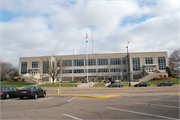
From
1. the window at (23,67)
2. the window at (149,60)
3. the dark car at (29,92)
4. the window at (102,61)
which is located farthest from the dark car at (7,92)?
the window at (149,60)

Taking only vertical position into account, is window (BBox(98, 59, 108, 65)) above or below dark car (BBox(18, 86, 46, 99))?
above

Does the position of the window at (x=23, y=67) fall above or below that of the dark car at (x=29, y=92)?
above

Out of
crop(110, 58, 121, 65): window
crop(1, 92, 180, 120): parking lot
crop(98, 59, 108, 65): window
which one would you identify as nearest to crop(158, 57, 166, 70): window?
crop(110, 58, 121, 65): window

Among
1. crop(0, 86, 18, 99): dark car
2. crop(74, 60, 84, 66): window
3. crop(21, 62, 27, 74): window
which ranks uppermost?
crop(74, 60, 84, 66): window

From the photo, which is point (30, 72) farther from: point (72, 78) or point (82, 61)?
point (82, 61)

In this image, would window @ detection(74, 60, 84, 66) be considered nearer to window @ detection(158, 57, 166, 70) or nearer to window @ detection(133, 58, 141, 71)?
window @ detection(133, 58, 141, 71)

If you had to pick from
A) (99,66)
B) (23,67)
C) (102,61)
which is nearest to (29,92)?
(99,66)

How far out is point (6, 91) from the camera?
48.1 feet

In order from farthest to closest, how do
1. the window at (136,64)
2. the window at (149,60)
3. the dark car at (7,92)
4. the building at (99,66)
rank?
the window at (136,64)
the window at (149,60)
the building at (99,66)
the dark car at (7,92)

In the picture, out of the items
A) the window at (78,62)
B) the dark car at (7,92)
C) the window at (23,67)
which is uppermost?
the window at (78,62)

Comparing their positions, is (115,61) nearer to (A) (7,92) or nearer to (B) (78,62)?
(B) (78,62)

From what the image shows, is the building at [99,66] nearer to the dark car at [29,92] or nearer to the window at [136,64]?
the window at [136,64]

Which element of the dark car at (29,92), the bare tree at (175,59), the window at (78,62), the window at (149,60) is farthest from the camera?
the window at (78,62)

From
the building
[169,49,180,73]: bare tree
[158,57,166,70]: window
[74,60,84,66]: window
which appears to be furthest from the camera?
[74,60,84,66]: window
